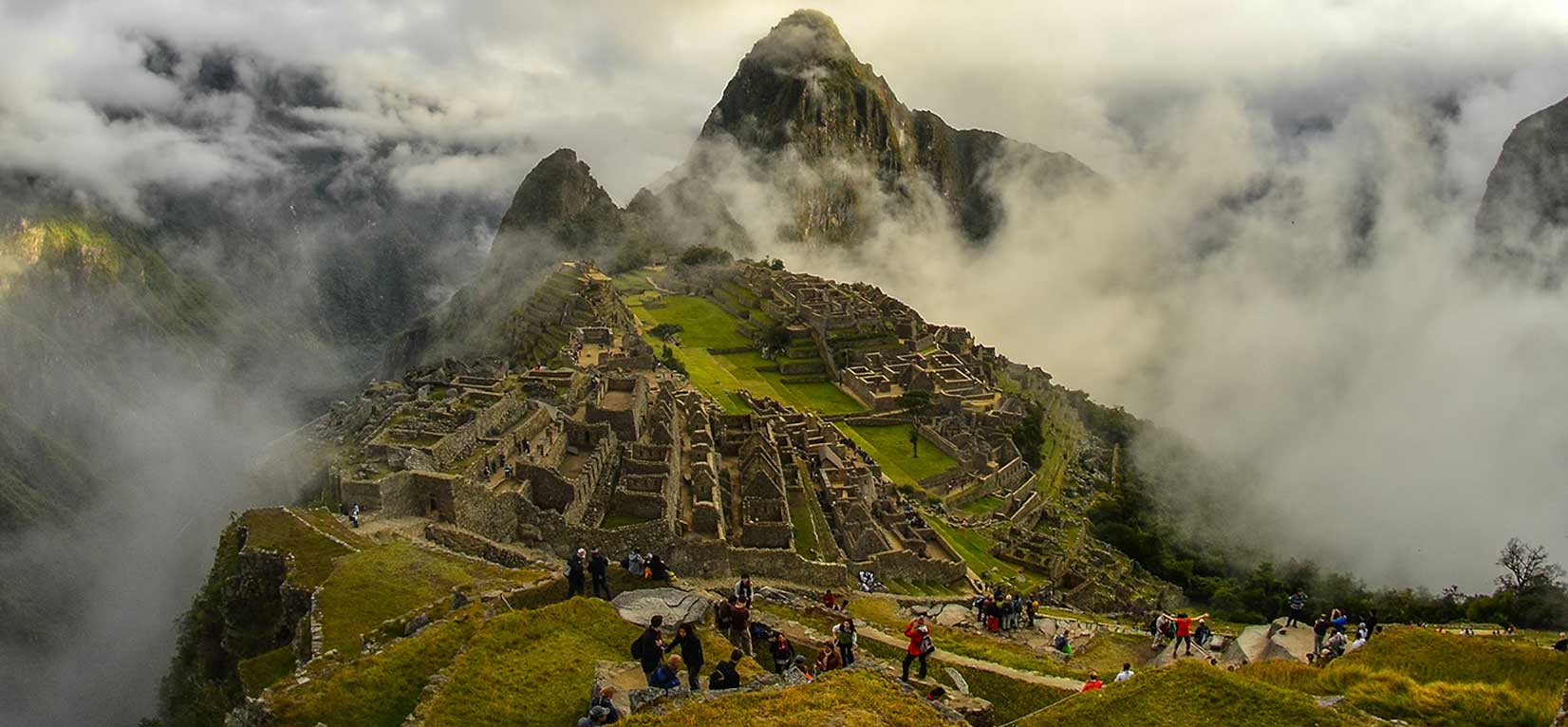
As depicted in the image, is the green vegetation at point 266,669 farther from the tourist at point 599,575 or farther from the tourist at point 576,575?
the tourist at point 599,575

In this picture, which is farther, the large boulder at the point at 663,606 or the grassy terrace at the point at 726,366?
the grassy terrace at the point at 726,366

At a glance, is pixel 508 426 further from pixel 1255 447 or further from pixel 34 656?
pixel 1255 447

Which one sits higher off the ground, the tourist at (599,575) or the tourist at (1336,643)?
the tourist at (1336,643)

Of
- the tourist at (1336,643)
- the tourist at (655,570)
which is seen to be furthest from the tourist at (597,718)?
the tourist at (1336,643)

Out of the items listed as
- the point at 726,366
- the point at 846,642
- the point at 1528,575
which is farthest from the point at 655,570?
the point at 726,366

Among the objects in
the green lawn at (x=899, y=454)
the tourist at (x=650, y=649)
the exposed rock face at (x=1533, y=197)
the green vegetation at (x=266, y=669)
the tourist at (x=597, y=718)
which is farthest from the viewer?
the exposed rock face at (x=1533, y=197)

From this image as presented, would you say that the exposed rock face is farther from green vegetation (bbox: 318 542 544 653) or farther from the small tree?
green vegetation (bbox: 318 542 544 653)

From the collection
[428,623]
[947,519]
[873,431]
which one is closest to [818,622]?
[428,623]
